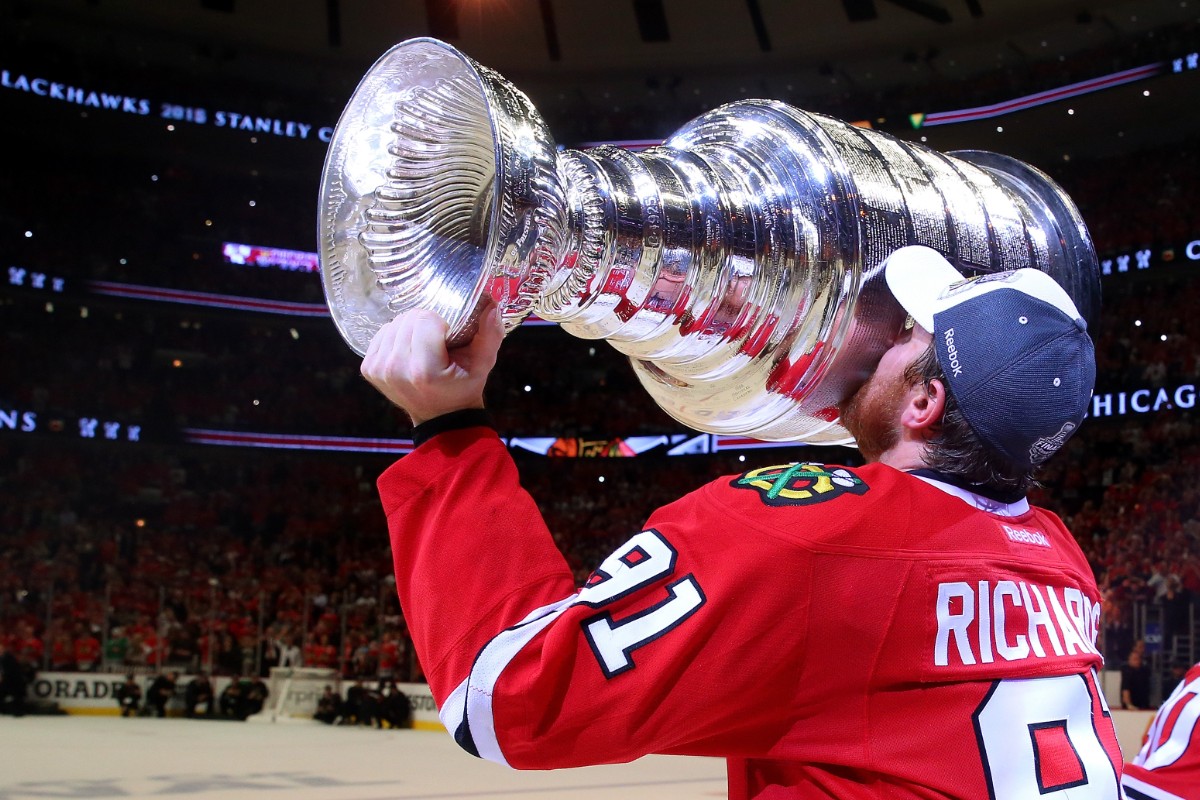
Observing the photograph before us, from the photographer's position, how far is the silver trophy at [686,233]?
3.23 feet

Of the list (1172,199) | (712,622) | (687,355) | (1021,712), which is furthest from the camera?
(1172,199)

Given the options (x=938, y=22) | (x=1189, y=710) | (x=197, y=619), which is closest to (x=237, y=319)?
(x=197, y=619)

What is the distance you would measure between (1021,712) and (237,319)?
19717 mm

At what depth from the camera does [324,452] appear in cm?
1966

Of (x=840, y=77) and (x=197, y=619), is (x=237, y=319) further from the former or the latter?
(x=840, y=77)

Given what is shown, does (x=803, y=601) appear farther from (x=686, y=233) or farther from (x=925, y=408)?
(x=686, y=233)

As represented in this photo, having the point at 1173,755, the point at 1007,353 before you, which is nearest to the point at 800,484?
the point at 1007,353

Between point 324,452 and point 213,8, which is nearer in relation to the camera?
Result: point 213,8

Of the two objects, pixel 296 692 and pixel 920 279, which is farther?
pixel 296 692

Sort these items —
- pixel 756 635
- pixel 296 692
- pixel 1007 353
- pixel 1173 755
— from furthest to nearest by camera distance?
pixel 296 692 < pixel 1173 755 < pixel 1007 353 < pixel 756 635

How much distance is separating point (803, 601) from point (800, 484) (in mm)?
106

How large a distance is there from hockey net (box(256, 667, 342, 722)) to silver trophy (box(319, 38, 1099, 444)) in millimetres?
11955

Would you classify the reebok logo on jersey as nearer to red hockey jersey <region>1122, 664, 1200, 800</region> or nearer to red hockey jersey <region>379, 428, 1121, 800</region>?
red hockey jersey <region>379, 428, 1121, 800</region>

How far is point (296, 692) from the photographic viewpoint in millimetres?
12359
